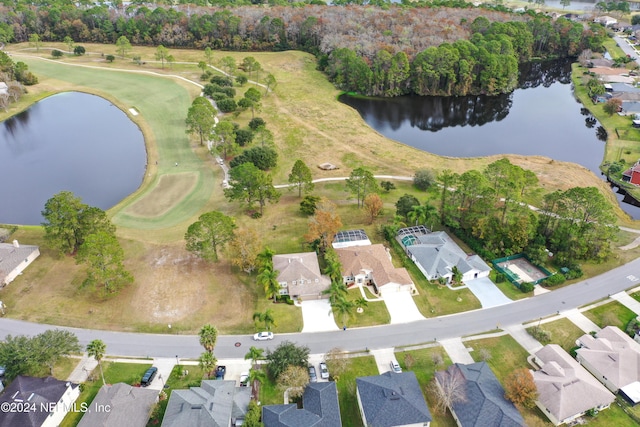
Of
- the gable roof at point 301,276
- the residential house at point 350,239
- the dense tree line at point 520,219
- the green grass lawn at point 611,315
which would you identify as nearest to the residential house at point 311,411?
the gable roof at point 301,276

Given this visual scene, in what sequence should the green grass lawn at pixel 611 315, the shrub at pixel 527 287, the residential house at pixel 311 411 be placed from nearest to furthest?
the residential house at pixel 311 411
the green grass lawn at pixel 611 315
the shrub at pixel 527 287

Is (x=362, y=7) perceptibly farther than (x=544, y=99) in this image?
Yes

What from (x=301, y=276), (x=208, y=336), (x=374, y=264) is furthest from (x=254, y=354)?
(x=374, y=264)

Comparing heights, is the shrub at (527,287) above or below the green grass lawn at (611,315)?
above

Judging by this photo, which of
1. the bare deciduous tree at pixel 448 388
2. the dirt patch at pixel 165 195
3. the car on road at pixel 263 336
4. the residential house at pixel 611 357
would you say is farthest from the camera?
the dirt patch at pixel 165 195

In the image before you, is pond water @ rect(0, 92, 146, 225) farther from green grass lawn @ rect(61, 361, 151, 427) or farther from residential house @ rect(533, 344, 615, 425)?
residential house @ rect(533, 344, 615, 425)

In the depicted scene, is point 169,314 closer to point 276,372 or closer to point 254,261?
point 254,261

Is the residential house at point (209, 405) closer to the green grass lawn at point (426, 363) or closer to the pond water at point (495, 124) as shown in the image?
the green grass lawn at point (426, 363)

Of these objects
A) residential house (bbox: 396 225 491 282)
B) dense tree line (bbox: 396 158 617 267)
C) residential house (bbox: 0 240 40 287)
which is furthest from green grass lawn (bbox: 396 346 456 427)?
residential house (bbox: 0 240 40 287)

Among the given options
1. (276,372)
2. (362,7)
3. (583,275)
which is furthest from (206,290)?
(362,7)
